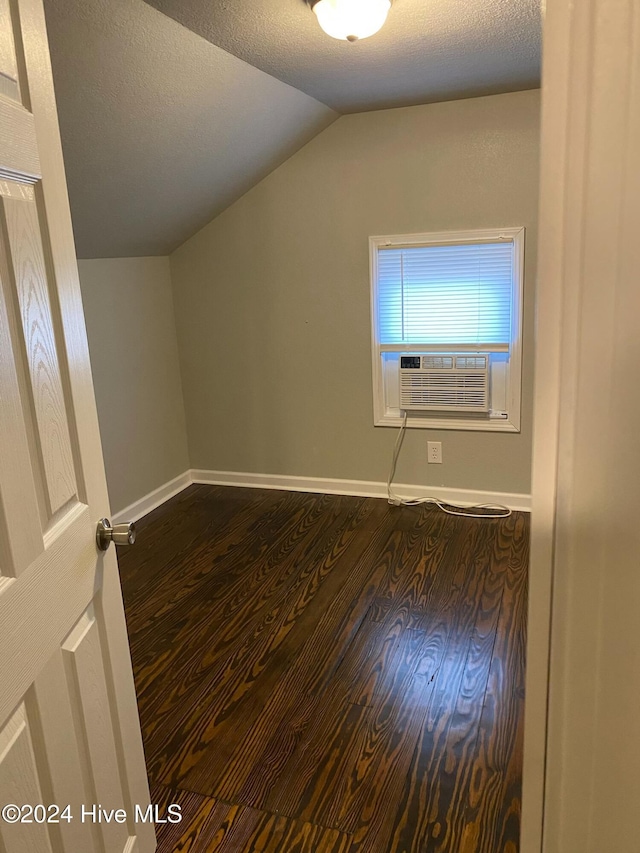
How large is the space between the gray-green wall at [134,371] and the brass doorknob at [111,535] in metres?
2.06

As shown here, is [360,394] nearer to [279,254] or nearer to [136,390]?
[279,254]

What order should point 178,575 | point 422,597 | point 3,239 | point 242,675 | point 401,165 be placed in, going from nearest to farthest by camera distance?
1. point 3,239
2. point 242,675
3. point 422,597
4. point 178,575
5. point 401,165

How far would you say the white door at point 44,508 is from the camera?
891 millimetres

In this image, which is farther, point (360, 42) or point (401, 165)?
point (401, 165)

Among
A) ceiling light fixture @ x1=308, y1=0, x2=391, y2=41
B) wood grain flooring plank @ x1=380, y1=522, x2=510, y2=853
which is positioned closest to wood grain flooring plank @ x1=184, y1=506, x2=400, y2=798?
wood grain flooring plank @ x1=380, y1=522, x2=510, y2=853

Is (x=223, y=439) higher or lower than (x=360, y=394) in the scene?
lower

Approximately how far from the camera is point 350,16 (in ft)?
6.21

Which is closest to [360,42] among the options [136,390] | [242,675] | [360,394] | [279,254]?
[279,254]

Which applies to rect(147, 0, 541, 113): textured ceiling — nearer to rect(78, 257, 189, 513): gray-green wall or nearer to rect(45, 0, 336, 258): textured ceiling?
rect(45, 0, 336, 258): textured ceiling

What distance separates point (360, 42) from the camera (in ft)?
7.28

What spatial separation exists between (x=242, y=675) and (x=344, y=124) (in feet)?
8.98

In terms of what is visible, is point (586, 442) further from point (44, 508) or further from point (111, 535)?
point (111, 535)

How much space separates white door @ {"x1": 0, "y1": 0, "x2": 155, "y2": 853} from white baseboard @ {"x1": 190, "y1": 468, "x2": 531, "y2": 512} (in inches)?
98.3

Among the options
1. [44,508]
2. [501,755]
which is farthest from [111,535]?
[501,755]
